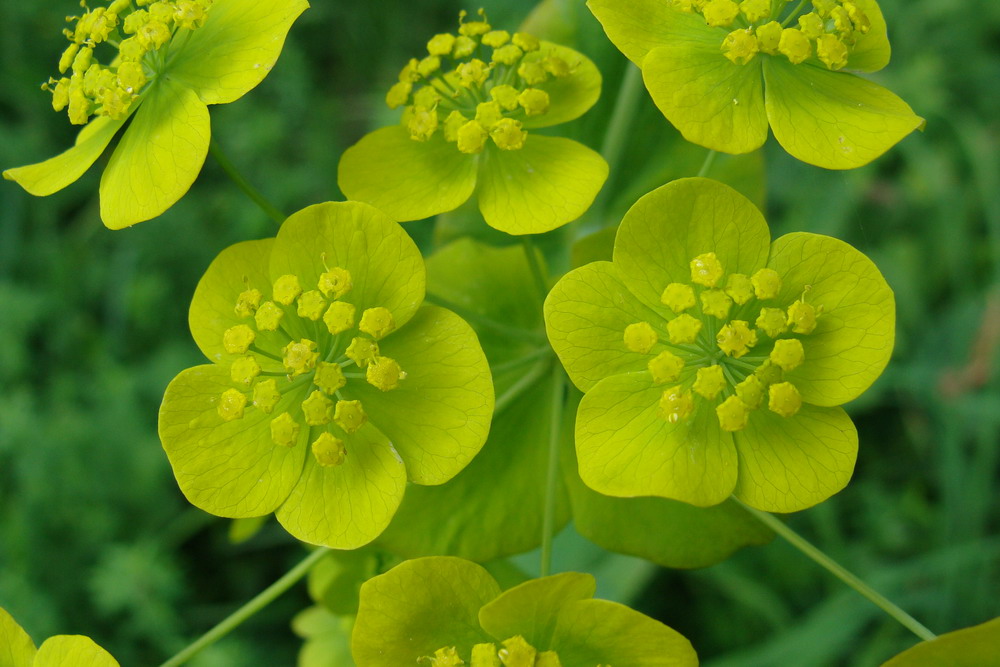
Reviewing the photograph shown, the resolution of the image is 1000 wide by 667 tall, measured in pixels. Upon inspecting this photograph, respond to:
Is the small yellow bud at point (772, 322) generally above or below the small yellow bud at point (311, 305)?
below

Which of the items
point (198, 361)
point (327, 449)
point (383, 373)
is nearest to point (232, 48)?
point (383, 373)

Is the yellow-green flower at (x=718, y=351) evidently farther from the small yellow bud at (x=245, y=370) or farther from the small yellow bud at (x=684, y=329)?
the small yellow bud at (x=245, y=370)

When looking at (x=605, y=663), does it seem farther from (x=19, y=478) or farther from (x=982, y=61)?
(x=982, y=61)

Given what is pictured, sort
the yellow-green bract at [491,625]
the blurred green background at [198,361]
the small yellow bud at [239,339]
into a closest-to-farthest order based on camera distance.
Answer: the yellow-green bract at [491,625] → the small yellow bud at [239,339] → the blurred green background at [198,361]

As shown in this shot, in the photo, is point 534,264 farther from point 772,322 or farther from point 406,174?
point 772,322

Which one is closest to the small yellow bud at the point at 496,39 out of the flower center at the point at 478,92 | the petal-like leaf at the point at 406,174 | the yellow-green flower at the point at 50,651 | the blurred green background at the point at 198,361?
the flower center at the point at 478,92

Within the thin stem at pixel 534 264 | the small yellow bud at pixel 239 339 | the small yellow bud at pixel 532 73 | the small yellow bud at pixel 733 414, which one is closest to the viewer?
the small yellow bud at pixel 733 414

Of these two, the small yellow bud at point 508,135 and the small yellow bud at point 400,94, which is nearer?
the small yellow bud at point 508,135
